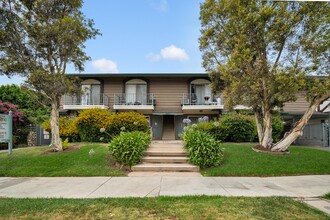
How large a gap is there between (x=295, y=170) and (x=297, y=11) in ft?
20.1

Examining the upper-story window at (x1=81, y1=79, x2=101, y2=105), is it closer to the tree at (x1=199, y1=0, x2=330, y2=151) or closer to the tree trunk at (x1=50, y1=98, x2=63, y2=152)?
the tree trunk at (x1=50, y1=98, x2=63, y2=152)

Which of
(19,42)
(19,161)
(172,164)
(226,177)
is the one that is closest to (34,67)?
(19,42)

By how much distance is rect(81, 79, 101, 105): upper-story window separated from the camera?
18.8 m

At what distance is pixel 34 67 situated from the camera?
962 cm

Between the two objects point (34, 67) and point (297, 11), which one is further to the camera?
point (34, 67)

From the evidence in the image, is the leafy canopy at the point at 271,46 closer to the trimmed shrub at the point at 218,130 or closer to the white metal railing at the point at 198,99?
the trimmed shrub at the point at 218,130

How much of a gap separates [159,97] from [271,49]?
36.0 feet

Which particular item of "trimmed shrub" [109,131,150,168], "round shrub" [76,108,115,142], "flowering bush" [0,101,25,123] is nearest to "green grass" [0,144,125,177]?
"trimmed shrub" [109,131,150,168]

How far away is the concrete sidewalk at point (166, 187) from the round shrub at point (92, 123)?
6.20 metres

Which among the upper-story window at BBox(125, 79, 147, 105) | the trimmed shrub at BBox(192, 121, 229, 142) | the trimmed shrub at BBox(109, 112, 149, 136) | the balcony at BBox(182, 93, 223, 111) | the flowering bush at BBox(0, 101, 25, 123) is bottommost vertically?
the trimmed shrub at BBox(192, 121, 229, 142)

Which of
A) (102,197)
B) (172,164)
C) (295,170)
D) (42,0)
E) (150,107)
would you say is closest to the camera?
(102,197)

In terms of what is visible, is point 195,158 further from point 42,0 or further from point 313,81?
point 42,0

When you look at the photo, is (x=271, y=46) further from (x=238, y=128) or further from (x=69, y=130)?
(x=69, y=130)

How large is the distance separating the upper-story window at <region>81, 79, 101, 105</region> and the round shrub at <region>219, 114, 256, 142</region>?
427 inches
